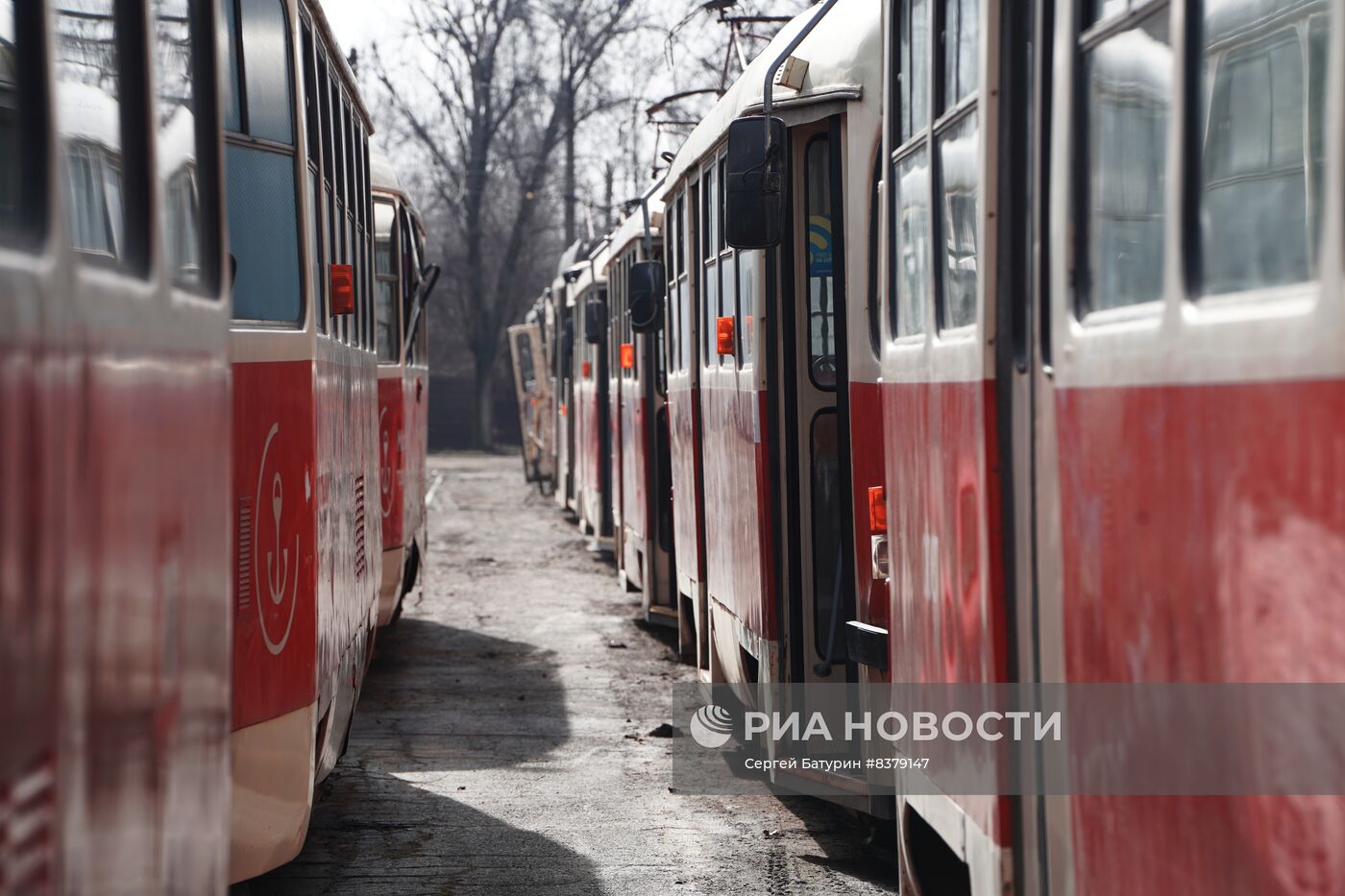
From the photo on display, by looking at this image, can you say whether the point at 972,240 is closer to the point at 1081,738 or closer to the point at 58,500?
the point at 1081,738

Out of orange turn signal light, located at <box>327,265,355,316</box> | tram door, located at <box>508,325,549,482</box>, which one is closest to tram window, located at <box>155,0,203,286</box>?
orange turn signal light, located at <box>327,265,355,316</box>

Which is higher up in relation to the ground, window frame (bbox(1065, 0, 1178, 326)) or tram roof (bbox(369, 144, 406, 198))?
tram roof (bbox(369, 144, 406, 198))

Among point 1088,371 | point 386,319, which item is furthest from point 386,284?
point 1088,371

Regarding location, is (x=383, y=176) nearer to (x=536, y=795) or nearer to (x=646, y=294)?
(x=646, y=294)

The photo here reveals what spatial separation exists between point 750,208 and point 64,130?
4.23 meters

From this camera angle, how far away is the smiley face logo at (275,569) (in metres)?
4.61

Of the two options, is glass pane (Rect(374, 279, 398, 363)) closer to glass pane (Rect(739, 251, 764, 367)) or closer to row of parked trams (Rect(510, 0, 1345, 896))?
glass pane (Rect(739, 251, 764, 367))

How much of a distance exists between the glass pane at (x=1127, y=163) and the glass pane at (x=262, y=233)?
105 inches

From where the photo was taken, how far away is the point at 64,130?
2053 mm

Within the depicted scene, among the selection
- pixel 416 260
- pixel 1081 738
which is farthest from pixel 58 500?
pixel 416 260

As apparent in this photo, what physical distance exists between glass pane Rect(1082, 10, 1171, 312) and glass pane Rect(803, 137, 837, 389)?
3.67 meters

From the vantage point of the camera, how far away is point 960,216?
11.7ft

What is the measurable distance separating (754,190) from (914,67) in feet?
A: 6.65

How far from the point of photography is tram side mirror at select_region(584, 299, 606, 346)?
15367 millimetres
